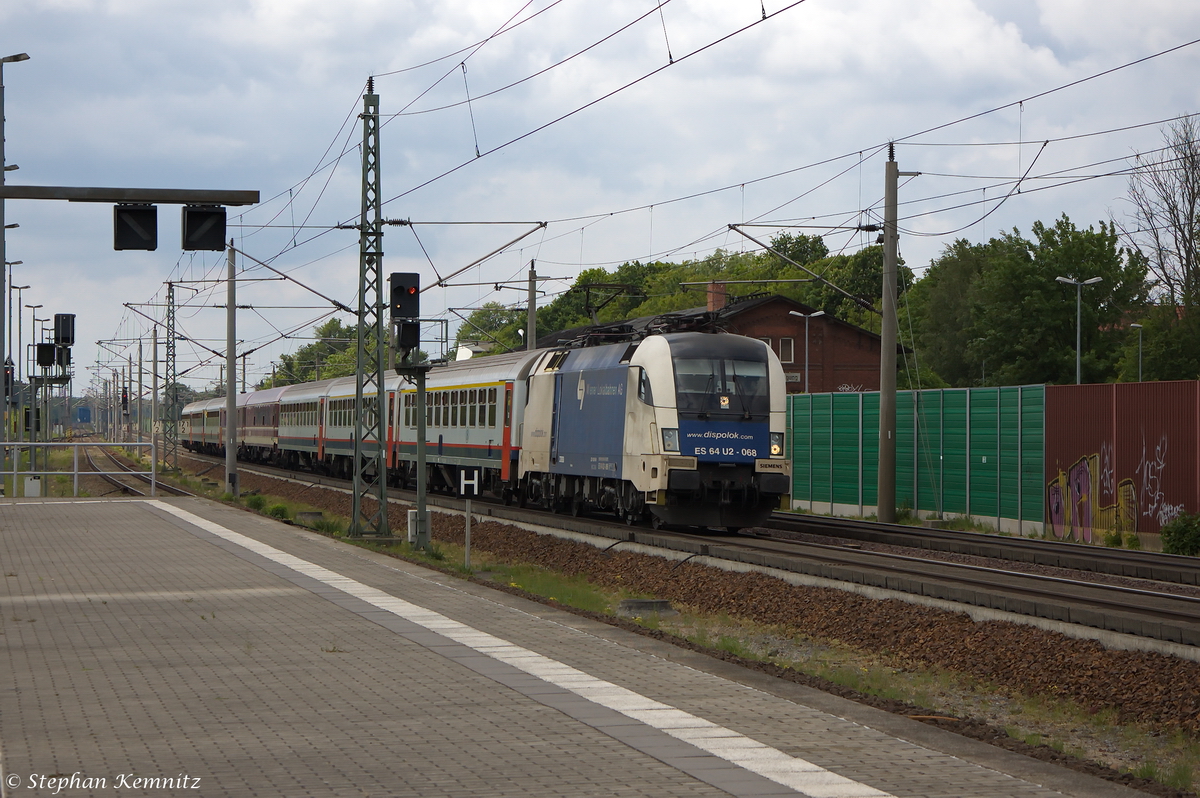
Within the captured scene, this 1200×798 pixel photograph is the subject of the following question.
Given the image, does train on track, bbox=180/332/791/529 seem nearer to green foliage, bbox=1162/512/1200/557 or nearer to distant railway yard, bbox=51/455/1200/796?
distant railway yard, bbox=51/455/1200/796

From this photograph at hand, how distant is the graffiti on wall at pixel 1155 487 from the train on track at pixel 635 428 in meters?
6.35

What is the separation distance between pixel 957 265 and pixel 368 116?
76.9 metres

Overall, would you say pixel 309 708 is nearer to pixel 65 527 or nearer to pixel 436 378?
pixel 65 527

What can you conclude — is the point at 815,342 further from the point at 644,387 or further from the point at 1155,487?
the point at 644,387

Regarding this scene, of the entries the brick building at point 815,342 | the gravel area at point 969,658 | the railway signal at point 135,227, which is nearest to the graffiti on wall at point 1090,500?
the gravel area at point 969,658

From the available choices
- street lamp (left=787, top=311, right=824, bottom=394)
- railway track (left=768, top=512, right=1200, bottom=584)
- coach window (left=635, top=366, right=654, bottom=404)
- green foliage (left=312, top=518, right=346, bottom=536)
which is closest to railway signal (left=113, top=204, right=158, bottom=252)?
coach window (left=635, top=366, right=654, bottom=404)

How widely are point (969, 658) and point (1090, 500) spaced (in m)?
13.7

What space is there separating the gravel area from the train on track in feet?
10.2

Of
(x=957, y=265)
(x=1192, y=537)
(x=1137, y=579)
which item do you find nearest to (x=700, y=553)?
(x=1137, y=579)

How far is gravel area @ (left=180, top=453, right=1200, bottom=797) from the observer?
9188mm

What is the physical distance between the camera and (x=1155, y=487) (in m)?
23.0

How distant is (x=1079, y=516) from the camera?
24.6 meters

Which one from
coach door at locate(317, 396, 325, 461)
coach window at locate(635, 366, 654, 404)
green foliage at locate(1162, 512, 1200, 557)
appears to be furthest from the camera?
coach door at locate(317, 396, 325, 461)

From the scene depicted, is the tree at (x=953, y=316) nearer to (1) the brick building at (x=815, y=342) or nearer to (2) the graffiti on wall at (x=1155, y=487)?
(1) the brick building at (x=815, y=342)
